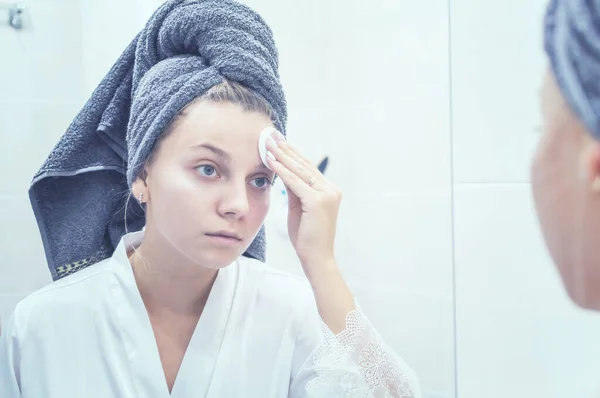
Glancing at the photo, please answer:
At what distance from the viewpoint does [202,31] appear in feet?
2.58

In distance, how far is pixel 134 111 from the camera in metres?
0.81

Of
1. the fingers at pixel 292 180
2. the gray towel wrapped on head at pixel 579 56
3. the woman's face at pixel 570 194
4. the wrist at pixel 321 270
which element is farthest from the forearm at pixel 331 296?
the gray towel wrapped on head at pixel 579 56

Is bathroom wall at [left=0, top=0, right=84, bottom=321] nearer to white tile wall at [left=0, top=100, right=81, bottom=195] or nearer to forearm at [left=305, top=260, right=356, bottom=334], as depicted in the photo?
white tile wall at [left=0, top=100, right=81, bottom=195]

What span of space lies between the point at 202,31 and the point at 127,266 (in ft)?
1.43

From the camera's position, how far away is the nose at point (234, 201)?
2.42 ft

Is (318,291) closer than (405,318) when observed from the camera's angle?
Yes

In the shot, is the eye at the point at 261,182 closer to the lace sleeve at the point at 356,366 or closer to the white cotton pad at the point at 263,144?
the white cotton pad at the point at 263,144

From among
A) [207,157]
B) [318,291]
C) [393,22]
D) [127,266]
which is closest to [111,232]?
[127,266]

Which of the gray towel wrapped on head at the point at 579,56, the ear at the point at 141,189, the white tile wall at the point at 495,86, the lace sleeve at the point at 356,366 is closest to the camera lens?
the gray towel wrapped on head at the point at 579,56

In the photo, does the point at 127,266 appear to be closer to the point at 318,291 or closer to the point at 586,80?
the point at 318,291

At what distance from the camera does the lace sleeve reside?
2.31 feet

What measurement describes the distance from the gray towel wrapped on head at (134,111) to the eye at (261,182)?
10cm

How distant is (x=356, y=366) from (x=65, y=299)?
0.53m

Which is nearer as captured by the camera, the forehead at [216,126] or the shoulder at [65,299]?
the forehead at [216,126]
